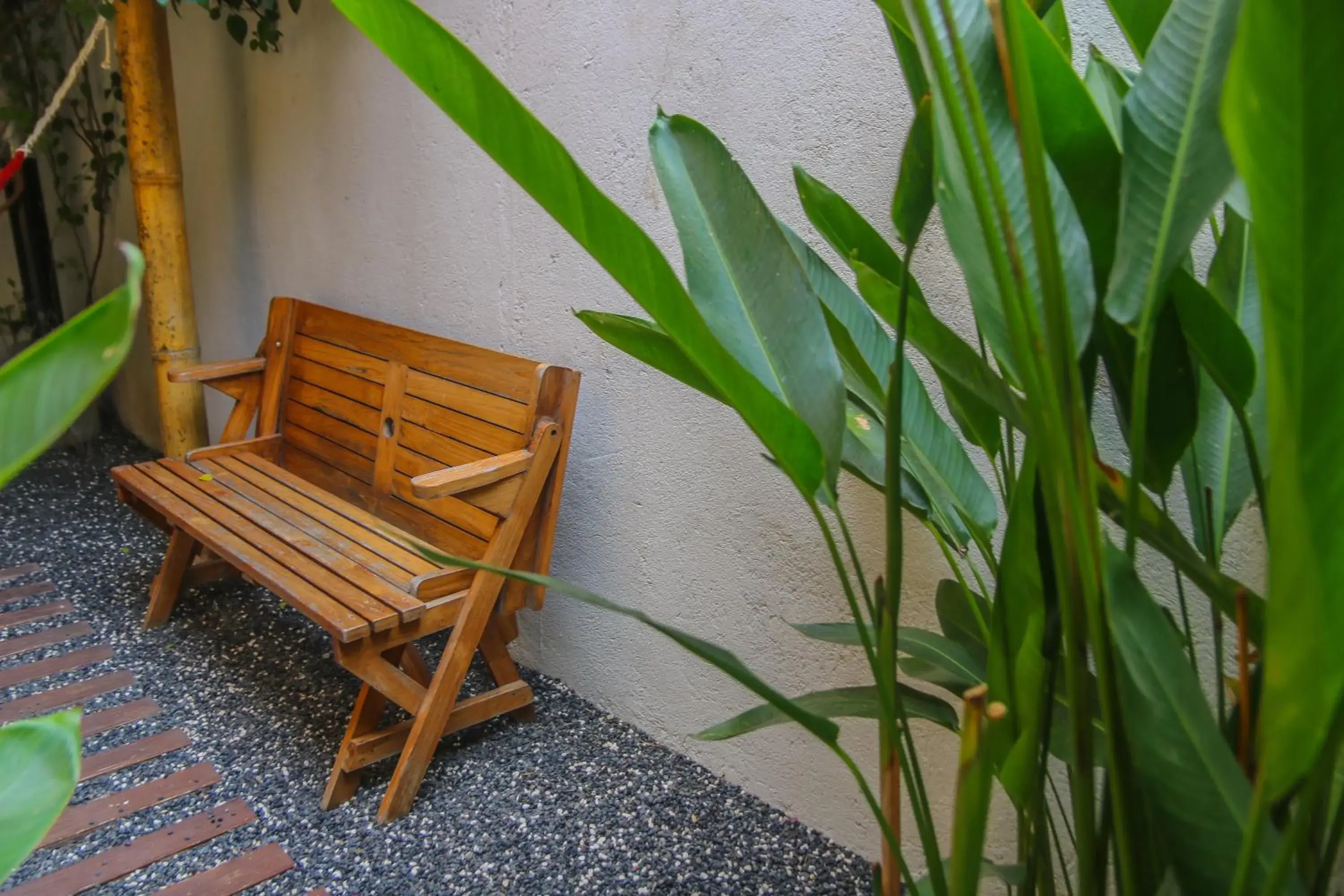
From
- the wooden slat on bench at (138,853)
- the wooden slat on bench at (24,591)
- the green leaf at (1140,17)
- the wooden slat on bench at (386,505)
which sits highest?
the green leaf at (1140,17)

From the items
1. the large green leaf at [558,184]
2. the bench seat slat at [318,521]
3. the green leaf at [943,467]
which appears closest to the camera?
the large green leaf at [558,184]

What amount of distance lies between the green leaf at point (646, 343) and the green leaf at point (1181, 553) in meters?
0.36

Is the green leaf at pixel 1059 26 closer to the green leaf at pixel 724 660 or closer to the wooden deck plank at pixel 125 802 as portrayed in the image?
the green leaf at pixel 724 660

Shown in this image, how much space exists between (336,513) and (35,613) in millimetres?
1133

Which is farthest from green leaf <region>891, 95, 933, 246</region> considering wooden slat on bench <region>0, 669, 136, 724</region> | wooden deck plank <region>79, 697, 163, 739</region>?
wooden slat on bench <region>0, 669, 136, 724</region>

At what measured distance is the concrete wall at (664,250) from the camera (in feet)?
5.30

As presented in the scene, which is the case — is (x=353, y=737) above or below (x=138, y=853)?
above

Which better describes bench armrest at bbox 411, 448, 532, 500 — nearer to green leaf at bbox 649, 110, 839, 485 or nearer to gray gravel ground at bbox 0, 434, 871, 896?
gray gravel ground at bbox 0, 434, 871, 896

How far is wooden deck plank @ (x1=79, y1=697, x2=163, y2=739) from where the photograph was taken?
2158 mm

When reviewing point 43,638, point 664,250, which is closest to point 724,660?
point 664,250

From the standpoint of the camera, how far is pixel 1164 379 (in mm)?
770

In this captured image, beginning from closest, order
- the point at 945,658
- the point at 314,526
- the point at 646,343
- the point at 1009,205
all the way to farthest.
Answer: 1. the point at 1009,205
2. the point at 646,343
3. the point at 945,658
4. the point at 314,526

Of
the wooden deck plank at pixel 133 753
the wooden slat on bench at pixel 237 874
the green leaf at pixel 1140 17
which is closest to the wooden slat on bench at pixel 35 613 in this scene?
the wooden deck plank at pixel 133 753

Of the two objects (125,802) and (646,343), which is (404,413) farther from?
(646,343)
